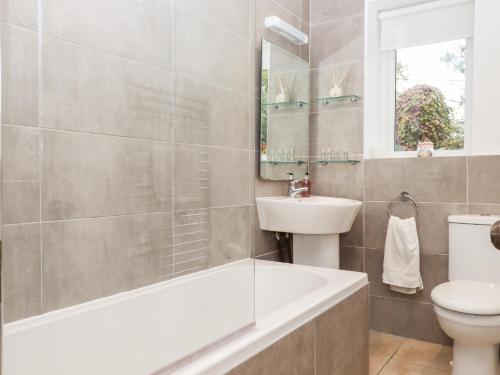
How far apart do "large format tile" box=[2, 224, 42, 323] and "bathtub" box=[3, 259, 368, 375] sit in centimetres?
5

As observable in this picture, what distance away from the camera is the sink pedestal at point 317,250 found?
2.46m

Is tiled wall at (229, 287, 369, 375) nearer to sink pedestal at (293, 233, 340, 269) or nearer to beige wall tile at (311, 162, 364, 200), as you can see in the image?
sink pedestal at (293, 233, 340, 269)

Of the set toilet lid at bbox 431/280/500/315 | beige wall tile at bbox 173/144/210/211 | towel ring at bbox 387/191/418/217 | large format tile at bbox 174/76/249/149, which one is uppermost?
large format tile at bbox 174/76/249/149

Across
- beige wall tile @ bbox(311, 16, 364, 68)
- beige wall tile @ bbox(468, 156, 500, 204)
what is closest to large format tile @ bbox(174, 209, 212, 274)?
beige wall tile @ bbox(468, 156, 500, 204)

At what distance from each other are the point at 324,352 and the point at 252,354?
0.50m

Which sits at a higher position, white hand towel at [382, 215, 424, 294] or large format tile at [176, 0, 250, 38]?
large format tile at [176, 0, 250, 38]

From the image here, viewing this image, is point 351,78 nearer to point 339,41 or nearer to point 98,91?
point 339,41

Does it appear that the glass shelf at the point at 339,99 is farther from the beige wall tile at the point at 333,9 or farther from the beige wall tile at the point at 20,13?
the beige wall tile at the point at 20,13

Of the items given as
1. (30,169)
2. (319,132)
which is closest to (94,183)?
(30,169)

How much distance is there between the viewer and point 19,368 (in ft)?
3.93

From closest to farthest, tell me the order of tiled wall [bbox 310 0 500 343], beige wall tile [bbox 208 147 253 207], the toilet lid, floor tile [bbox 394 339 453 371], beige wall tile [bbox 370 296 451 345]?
beige wall tile [bbox 208 147 253 207] → the toilet lid → floor tile [bbox 394 339 453 371] → tiled wall [bbox 310 0 500 343] → beige wall tile [bbox 370 296 451 345]

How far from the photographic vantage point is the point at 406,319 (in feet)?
8.65

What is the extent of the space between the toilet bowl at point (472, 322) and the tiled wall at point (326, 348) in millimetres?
354

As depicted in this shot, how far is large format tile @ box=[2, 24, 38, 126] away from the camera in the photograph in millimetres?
1220
